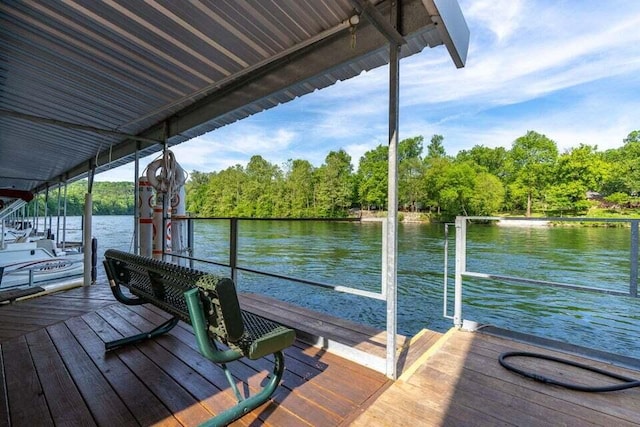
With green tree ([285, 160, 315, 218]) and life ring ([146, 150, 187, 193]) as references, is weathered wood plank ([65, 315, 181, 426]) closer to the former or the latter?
life ring ([146, 150, 187, 193])

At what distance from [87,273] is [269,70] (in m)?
3.33

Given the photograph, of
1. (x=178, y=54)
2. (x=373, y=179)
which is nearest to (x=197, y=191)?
(x=373, y=179)

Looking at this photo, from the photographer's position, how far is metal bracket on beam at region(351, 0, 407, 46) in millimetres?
1353

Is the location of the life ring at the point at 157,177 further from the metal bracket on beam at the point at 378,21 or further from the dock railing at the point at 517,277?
the dock railing at the point at 517,277

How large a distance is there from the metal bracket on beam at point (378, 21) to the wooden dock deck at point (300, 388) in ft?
6.13

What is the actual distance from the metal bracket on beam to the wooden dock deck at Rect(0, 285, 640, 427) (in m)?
1.87

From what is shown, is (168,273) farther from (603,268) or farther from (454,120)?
(454,120)

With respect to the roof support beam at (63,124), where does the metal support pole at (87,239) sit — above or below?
below

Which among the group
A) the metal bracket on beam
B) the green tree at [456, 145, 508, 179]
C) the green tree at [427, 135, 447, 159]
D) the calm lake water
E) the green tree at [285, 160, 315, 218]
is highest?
the green tree at [427, 135, 447, 159]

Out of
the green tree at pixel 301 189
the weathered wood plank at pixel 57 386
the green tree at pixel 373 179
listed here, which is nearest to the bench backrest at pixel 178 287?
the weathered wood plank at pixel 57 386

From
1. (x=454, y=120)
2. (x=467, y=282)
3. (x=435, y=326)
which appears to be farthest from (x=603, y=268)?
(x=454, y=120)

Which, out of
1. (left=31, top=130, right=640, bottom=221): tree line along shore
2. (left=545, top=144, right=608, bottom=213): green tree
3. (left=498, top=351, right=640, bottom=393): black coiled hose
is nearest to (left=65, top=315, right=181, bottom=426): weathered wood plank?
(left=498, top=351, right=640, bottom=393): black coiled hose

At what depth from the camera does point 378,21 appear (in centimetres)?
151

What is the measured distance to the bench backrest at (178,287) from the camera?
3.65 feet
